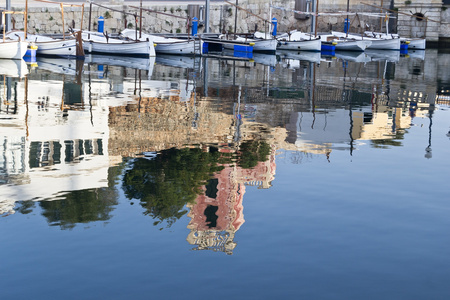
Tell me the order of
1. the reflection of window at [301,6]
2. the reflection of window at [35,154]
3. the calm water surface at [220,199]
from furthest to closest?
the reflection of window at [301,6], the reflection of window at [35,154], the calm water surface at [220,199]

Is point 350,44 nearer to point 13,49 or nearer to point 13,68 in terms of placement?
point 13,49

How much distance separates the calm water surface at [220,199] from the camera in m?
7.34

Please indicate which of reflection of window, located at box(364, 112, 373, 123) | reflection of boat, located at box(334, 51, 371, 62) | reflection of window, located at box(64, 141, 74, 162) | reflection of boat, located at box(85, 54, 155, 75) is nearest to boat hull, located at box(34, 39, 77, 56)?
reflection of boat, located at box(85, 54, 155, 75)

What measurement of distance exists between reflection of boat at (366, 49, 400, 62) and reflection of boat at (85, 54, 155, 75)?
616 inches

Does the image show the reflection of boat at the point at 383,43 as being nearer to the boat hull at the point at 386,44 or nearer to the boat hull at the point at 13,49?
the boat hull at the point at 386,44

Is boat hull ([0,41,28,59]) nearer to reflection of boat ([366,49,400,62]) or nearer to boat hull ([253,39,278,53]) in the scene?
boat hull ([253,39,278,53])

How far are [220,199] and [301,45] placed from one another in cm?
4610

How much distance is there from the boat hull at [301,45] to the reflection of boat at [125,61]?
14155 millimetres

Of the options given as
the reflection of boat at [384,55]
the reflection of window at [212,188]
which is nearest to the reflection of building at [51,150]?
the reflection of window at [212,188]

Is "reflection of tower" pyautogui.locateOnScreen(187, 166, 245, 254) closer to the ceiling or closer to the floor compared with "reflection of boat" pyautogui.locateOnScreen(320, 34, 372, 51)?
closer to the floor

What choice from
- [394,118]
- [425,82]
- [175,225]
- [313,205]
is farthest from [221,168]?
[425,82]

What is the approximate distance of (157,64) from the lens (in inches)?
1555

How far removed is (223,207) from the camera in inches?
391

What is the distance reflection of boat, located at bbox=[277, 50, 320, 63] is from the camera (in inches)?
1905
